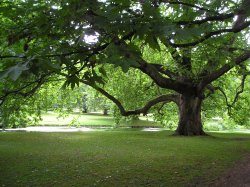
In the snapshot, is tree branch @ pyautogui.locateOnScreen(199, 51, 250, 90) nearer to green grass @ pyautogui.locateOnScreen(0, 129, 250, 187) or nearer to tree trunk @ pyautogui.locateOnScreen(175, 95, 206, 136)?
green grass @ pyautogui.locateOnScreen(0, 129, 250, 187)

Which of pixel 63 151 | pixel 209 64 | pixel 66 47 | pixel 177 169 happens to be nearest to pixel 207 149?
pixel 209 64

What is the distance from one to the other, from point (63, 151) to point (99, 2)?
10306 millimetres

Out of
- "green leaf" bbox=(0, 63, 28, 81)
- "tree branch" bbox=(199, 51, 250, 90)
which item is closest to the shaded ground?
"tree branch" bbox=(199, 51, 250, 90)

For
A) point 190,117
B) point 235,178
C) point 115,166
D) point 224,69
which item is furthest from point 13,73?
point 190,117

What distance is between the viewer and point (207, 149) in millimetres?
13406

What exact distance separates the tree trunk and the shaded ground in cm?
1096

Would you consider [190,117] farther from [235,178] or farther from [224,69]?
[235,178]

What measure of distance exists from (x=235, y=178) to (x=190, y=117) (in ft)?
41.5

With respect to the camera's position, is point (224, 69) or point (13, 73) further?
point (224, 69)

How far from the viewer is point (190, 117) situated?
2078cm

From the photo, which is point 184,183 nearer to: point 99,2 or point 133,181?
point 133,181

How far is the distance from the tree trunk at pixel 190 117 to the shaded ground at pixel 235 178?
36.0 feet

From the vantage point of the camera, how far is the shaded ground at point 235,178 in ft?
25.5

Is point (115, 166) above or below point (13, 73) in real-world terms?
below
